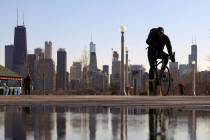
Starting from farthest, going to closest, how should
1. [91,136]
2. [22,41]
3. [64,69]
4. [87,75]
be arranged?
[22,41] → [64,69] → [87,75] → [91,136]

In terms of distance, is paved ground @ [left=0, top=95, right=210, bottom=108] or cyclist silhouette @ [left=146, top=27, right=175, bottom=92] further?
cyclist silhouette @ [left=146, top=27, right=175, bottom=92]

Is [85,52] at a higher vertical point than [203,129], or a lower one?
higher

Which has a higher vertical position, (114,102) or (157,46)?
(157,46)

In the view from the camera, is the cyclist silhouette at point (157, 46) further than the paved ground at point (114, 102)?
Yes

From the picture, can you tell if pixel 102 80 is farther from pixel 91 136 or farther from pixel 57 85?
pixel 91 136

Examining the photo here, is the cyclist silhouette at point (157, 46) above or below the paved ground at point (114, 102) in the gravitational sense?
above

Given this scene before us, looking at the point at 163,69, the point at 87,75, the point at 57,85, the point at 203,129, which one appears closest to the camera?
the point at 203,129

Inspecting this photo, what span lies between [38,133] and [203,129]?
377cm

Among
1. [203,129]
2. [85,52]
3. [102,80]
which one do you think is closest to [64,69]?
[102,80]

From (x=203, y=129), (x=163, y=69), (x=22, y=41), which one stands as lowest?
(x=203, y=129)

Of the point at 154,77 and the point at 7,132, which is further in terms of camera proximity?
the point at 154,77

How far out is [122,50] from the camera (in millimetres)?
44125

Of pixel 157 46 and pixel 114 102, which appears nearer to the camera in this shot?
pixel 114 102

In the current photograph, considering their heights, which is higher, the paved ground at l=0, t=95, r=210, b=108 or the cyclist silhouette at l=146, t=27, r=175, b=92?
the cyclist silhouette at l=146, t=27, r=175, b=92
